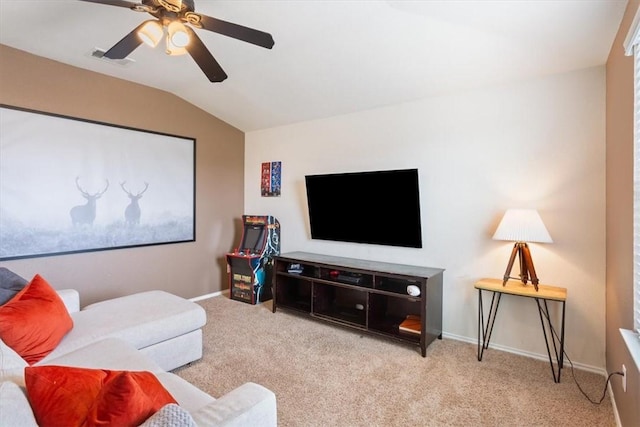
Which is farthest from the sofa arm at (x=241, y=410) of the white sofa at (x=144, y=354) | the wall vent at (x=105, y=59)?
the wall vent at (x=105, y=59)

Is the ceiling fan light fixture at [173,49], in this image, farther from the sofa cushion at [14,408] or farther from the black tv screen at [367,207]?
the black tv screen at [367,207]

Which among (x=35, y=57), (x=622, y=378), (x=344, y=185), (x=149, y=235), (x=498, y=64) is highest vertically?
(x=35, y=57)

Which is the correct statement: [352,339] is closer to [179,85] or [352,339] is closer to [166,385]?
[166,385]

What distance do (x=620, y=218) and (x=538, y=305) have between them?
97 cm

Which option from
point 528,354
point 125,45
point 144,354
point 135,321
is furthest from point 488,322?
point 125,45

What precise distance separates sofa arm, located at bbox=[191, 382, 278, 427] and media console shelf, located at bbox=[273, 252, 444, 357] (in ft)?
6.38

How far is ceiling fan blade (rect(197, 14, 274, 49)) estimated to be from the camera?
1925 millimetres

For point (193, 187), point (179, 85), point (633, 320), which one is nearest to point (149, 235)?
point (193, 187)

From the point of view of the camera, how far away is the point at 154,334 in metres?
2.46

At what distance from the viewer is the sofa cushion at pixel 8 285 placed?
2144 millimetres

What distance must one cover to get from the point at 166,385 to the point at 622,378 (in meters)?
2.51

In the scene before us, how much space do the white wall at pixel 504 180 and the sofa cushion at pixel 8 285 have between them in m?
2.90

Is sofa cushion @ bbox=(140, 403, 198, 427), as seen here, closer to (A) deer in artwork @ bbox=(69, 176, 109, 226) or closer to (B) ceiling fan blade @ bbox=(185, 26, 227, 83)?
(B) ceiling fan blade @ bbox=(185, 26, 227, 83)

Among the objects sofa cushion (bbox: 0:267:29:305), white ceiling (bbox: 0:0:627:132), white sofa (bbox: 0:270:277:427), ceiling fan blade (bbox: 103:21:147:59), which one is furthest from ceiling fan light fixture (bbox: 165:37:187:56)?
sofa cushion (bbox: 0:267:29:305)
